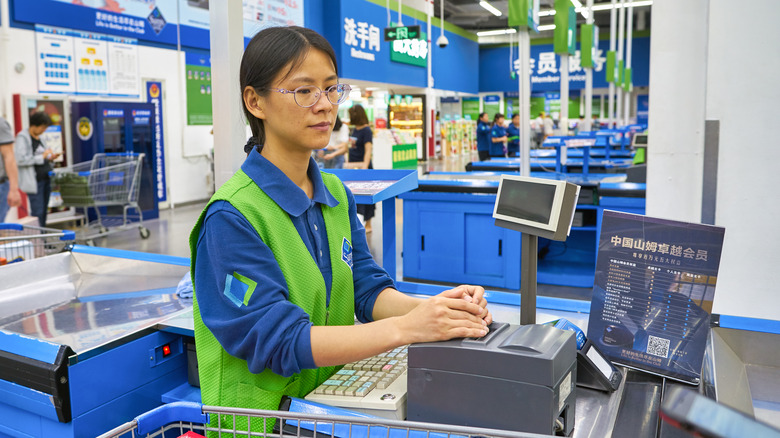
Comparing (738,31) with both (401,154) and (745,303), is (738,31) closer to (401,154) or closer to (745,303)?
(745,303)

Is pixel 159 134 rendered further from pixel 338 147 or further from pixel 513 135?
pixel 513 135

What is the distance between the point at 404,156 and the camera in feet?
34.7

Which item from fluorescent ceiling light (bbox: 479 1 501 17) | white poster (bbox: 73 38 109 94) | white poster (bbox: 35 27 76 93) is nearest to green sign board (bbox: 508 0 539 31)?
white poster (bbox: 35 27 76 93)

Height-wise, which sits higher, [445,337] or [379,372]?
[445,337]

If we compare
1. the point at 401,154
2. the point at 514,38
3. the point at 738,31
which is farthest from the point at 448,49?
the point at 738,31

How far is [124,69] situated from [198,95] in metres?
1.83

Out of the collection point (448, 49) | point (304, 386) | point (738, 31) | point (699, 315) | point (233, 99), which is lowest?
point (304, 386)

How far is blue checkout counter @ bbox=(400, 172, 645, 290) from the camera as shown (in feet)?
18.2

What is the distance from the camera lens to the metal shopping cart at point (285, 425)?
980 millimetres

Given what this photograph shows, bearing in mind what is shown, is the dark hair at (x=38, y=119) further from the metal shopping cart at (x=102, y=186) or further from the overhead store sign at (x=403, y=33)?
the overhead store sign at (x=403, y=33)

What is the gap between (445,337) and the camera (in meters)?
1.25

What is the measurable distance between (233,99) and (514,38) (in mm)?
27668

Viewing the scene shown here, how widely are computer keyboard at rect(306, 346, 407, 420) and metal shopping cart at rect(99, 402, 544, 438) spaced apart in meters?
0.04

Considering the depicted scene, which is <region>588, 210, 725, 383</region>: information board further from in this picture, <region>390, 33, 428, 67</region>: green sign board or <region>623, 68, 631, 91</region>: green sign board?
<region>623, 68, 631, 91</region>: green sign board
